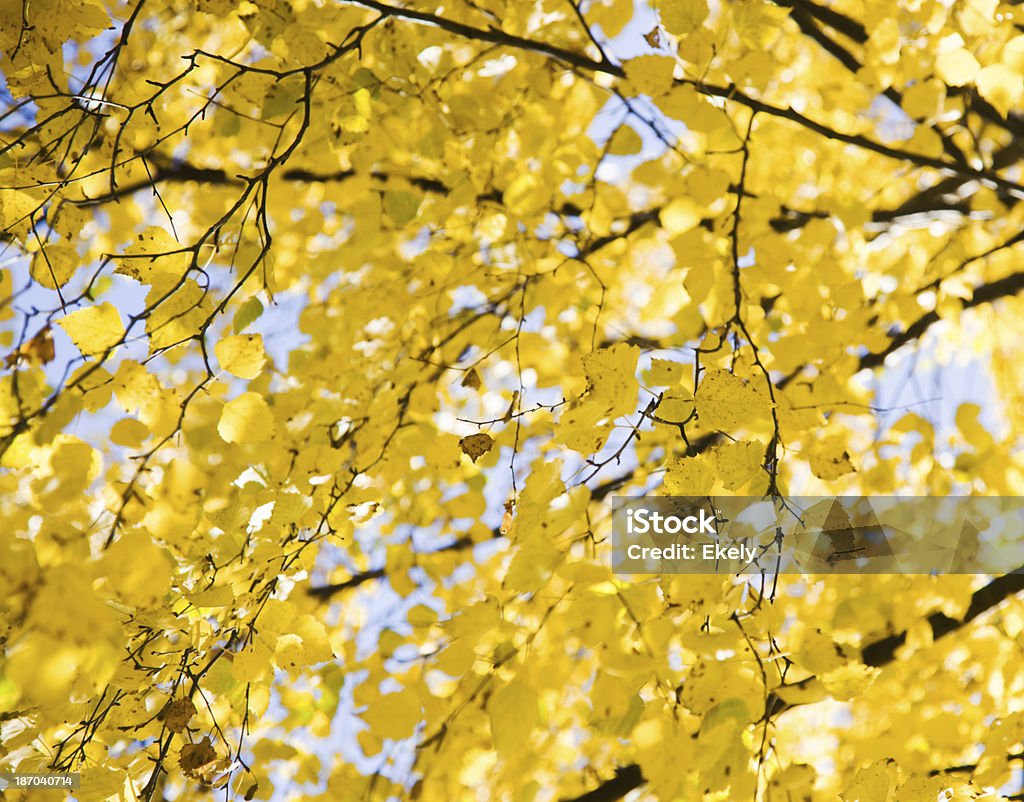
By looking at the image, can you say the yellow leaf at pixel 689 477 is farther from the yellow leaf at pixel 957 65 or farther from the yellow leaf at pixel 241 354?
the yellow leaf at pixel 957 65

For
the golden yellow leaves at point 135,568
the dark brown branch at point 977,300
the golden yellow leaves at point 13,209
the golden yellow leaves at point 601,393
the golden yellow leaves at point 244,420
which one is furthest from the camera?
the dark brown branch at point 977,300

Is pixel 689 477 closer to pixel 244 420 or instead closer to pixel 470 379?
pixel 470 379

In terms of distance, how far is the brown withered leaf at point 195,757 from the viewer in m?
1.17

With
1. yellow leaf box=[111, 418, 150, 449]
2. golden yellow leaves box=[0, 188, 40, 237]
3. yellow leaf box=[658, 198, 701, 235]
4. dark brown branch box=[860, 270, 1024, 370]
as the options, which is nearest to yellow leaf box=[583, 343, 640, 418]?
yellow leaf box=[658, 198, 701, 235]

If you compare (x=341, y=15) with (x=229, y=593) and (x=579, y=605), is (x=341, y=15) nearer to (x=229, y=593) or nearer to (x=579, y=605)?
(x=229, y=593)

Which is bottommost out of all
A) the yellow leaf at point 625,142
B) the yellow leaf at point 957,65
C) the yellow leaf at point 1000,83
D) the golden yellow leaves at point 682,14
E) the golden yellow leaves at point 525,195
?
the golden yellow leaves at point 682,14

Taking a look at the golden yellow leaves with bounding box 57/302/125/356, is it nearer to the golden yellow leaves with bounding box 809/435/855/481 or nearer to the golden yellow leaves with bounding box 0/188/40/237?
the golden yellow leaves with bounding box 0/188/40/237

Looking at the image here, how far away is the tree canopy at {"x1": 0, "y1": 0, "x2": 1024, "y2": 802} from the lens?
1.13 meters

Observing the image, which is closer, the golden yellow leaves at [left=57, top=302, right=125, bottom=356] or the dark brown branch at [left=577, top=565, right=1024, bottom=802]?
the golden yellow leaves at [left=57, top=302, right=125, bottom=356]

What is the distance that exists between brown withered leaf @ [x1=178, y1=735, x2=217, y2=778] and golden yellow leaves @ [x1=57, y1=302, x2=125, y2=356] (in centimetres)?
74

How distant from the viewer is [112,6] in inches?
81.2

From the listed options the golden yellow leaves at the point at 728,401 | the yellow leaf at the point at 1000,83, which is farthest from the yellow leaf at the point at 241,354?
the yellow leaf at the point at 1000,83

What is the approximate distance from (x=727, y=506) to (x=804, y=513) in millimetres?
139

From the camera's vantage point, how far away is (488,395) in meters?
2.07
